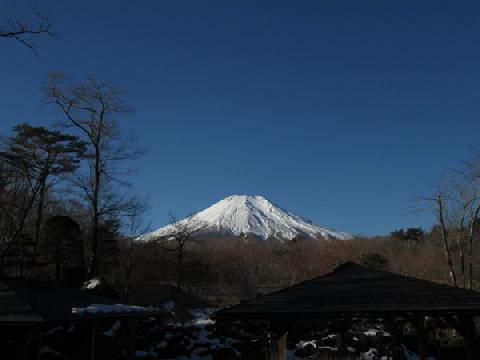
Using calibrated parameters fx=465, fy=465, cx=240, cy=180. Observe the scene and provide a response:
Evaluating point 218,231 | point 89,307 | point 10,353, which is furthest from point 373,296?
point 218,231

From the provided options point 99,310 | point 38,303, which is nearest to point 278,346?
point 99,310

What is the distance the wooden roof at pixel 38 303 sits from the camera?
29.9 feet

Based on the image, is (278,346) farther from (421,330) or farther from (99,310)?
(99,310)

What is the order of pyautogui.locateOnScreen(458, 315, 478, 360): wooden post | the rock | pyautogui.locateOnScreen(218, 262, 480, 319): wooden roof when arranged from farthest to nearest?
1. the rock
2. pyautogui.locateOnScreen(458, 315, 478, 360): wooden post
3. pyautogui.locateOnScreen(218, 262, 480, 319): wooden roof

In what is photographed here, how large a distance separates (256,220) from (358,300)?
92696mm

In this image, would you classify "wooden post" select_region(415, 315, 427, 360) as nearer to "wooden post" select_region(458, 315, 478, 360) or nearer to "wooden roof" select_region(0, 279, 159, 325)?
"wooden post" select_region(458, 315, 478, 360)

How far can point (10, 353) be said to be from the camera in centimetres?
1270

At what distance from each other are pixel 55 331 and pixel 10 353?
302 cm

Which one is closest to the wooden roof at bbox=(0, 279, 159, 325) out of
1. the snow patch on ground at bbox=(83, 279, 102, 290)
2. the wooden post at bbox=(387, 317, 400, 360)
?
the snow patch on ground at bbox=(83, 279, 102, 290)

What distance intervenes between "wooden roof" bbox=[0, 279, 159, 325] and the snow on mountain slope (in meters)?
69.0

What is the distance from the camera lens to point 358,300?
916 cm

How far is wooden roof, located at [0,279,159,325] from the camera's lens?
912 cm

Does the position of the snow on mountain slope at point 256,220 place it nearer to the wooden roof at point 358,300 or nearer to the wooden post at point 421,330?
the wooden roof at point 358,300

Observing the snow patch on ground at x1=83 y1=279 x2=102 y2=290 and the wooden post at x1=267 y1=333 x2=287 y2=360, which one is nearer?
the wooden post at x1=267 y1=333 x2=287 y2=360
